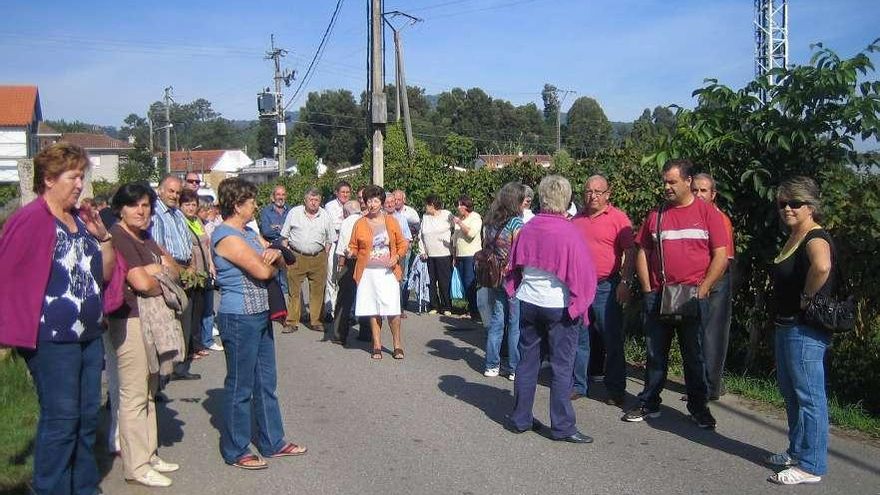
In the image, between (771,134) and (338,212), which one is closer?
(771,134)

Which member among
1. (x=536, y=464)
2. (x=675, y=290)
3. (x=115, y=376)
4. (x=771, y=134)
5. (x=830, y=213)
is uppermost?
(x=771, y=134)

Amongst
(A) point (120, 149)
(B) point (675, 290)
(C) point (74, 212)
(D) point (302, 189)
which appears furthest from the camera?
(A) point (120, 149)

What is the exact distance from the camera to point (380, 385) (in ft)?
26.3

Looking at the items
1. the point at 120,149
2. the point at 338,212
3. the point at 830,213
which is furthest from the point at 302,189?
the point at 120,149

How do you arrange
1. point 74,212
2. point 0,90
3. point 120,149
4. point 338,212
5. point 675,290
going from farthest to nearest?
point 120,149 → point 0,90 → point 338,212 → point 675,290 → point 74,212

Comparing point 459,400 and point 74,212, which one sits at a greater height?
point 74,212

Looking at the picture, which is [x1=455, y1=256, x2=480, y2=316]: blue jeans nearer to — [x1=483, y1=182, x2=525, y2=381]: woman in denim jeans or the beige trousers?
[x1=483, y1=182, x2=525, y2=381]: woman in denim jeans

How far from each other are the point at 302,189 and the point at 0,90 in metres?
55.1

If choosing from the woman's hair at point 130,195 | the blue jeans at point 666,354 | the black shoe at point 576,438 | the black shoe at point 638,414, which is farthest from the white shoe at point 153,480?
the blue jeans at point 666,354

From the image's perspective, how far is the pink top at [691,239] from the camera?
618 cm

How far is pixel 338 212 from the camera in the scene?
42.4 feet

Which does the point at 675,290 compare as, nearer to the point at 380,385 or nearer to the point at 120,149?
the point at 380,385

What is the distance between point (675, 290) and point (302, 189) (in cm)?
2300

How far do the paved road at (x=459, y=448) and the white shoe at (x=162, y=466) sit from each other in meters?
0.05
